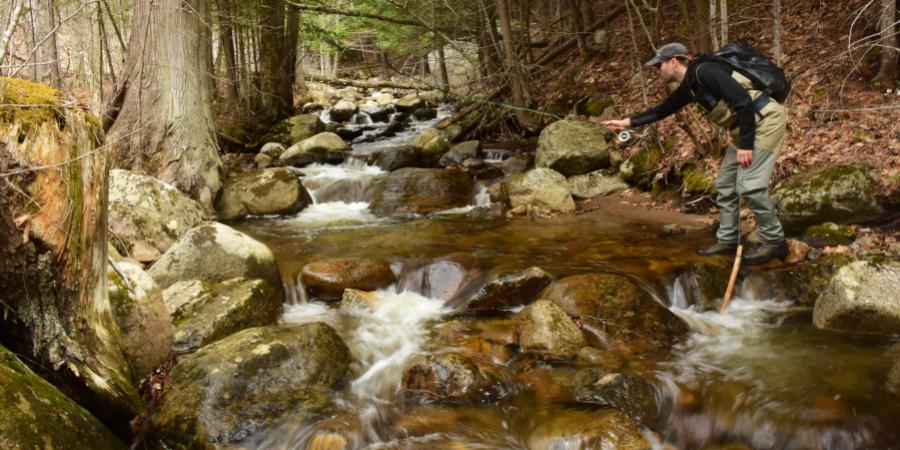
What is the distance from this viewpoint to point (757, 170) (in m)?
5.57

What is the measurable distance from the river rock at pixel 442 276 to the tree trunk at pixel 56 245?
346 centimetres

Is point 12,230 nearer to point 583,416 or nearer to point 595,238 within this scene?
point 583,416

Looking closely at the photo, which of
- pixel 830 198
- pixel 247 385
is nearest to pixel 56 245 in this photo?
pixel 247 385

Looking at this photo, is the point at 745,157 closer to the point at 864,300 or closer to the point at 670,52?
the point at 670,52

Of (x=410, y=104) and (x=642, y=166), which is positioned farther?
(x=410, y=104)

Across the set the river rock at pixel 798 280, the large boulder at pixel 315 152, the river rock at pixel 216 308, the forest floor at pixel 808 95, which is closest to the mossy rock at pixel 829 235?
the forest floor at pixel 808 95

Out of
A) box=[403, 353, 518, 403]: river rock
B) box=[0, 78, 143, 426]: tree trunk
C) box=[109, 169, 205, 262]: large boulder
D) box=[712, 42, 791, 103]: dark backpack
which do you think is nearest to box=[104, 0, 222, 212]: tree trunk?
box=[109, 169, 205, 262]: large boulder

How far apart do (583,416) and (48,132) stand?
3.54m

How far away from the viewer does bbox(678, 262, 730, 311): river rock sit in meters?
5.98

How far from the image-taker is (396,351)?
18.0 feet

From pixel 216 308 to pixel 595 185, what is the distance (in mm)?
6808

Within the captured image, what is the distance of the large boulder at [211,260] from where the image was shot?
20.0 feet

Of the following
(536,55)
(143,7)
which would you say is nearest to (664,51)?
(143,7)

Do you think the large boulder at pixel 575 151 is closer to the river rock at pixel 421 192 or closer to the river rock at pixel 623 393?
the river rock at pixel 421 192
